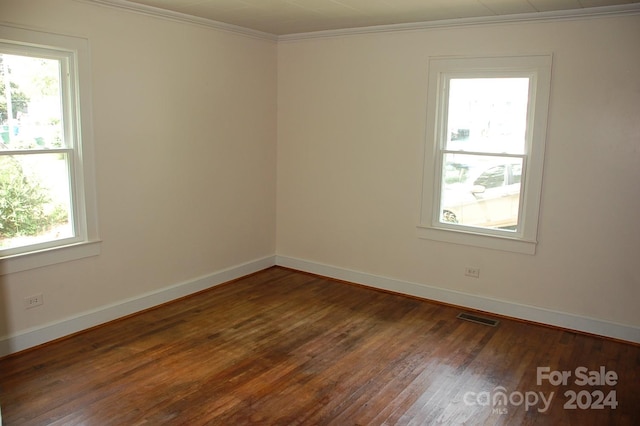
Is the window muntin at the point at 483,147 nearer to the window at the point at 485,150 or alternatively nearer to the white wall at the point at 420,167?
the window at the point at 485,150

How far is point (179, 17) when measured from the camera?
4465mm

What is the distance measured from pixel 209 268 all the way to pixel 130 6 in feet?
8.38

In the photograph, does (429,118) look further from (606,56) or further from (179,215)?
(179,215)

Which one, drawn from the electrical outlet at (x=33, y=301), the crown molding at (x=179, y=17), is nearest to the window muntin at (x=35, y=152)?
the electrical outlet at (x=33, y=301)

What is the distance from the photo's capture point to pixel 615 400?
3.24 metres

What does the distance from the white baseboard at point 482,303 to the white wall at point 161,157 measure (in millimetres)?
920

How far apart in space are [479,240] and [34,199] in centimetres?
376

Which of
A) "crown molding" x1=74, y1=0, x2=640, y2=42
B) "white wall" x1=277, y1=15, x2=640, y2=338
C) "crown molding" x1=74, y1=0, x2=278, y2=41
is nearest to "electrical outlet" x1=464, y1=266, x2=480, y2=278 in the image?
"white wall" x1=277, y1=15, x2=640, y2=338

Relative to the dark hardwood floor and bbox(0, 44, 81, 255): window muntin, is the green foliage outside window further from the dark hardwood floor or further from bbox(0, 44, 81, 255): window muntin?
the dark hardwood floor

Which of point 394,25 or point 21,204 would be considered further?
point 394,25

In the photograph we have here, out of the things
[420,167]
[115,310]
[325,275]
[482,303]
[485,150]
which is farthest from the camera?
[325,275]

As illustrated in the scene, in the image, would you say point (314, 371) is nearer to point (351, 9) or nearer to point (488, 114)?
point (488, 114)

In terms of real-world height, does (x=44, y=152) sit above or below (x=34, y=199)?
above

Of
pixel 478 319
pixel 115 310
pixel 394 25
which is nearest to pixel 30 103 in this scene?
pixel 115 310
